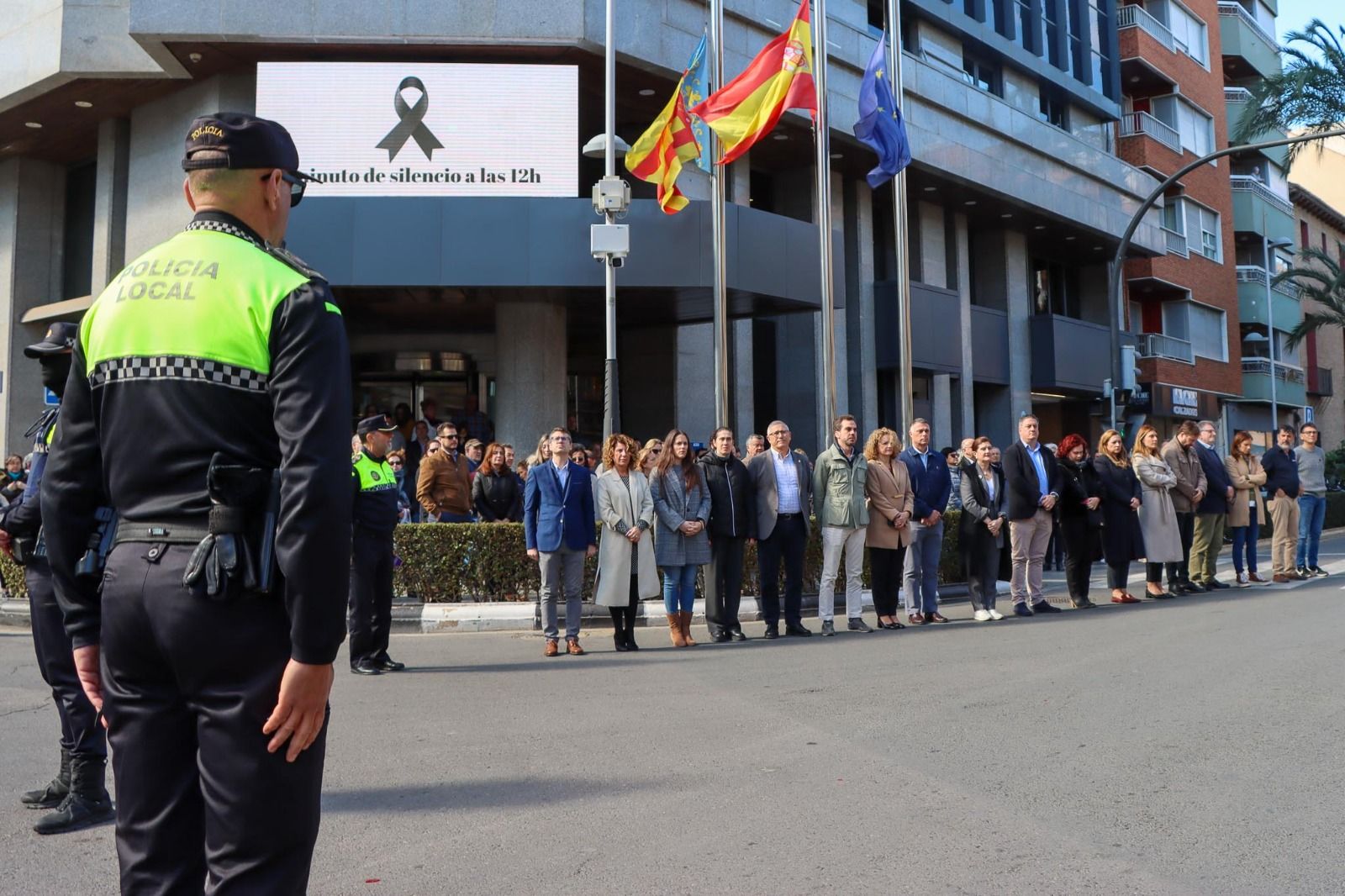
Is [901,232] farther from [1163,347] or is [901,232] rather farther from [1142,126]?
[1142,126]

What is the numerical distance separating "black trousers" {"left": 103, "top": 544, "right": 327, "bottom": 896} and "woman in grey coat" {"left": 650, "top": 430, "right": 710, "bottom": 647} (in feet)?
27.4

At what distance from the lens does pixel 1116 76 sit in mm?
33656

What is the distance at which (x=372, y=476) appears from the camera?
936 centimetres

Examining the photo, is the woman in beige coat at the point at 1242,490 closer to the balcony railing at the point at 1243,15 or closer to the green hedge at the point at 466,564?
the green hedge at the point at 466,564

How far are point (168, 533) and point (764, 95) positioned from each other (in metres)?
15.1

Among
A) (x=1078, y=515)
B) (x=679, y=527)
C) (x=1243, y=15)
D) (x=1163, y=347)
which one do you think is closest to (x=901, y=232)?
(x=1078, y=515)

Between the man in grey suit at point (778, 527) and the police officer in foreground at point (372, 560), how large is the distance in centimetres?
367

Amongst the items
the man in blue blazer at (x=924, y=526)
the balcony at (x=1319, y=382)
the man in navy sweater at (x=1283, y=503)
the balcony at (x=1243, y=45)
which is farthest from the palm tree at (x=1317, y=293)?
the man in blue blazer at (x=924, y=526)

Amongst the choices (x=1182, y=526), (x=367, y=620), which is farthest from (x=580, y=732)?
(x=1182, y=526)

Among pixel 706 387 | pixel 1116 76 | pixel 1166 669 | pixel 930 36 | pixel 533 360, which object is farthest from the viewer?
pixel 1116 76

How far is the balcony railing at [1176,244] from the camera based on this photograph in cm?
3622

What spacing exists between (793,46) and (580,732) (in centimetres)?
1232

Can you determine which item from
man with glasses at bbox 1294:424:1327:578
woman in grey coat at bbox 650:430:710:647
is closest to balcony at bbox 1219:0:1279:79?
man with glasses at bbox 1294:424:1327:578

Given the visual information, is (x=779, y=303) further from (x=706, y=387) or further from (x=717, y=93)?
(x=717, y=93)
